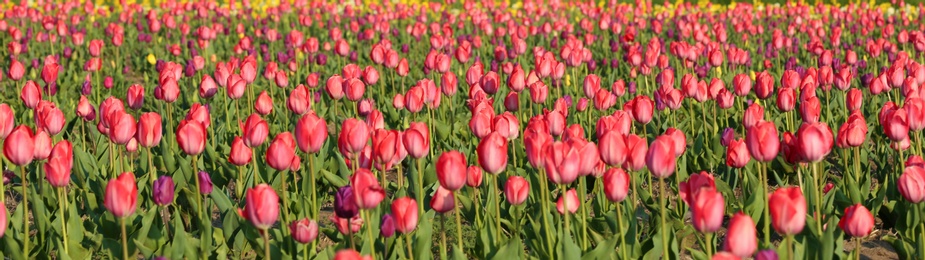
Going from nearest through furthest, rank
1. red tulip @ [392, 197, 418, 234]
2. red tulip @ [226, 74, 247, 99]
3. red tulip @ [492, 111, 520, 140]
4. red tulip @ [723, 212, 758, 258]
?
red tulip @ [723, 212, 758, 258], red tulip @ [392, 197, 418, 234], red tulip @ [492, 111, 520, 140], red tulip @ [226, 74, 247, 99]

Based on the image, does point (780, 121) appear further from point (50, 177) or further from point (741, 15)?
point (741, 15)

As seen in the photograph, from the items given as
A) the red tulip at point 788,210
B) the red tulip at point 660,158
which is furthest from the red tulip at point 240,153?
the red tulip at point 788,210

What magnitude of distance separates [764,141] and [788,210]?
75 centimetres

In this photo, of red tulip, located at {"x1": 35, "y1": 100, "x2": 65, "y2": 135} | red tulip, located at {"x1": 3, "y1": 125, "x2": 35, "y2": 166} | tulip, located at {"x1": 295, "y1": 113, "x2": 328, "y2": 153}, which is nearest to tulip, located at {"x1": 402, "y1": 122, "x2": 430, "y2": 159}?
tulip, located at {"x1": 295, "y1": 113, "x2": 328, "y2": 153}

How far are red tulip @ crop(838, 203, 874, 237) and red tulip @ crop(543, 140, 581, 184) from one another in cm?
84

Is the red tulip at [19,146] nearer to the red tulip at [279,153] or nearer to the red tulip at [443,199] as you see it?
the red tulip at [279,153]

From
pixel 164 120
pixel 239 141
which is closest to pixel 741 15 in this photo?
pixel 164 120

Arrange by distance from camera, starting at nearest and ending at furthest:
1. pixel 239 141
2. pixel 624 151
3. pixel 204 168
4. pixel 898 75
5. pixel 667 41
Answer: pixel 624 151, pixel 239 141, pixel 204 168, pixel 898 75, pixel 667 41

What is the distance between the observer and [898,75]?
6.41m

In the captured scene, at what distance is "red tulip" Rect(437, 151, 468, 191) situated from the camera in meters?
3.28

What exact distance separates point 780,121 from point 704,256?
11.0 feet

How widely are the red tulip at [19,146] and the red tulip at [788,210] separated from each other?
261cm

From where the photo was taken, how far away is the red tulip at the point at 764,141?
351cm

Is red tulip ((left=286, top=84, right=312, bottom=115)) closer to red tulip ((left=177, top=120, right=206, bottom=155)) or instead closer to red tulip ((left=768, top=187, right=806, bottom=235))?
red tulip ((left=177, top=120, right=206, bottom=155))
